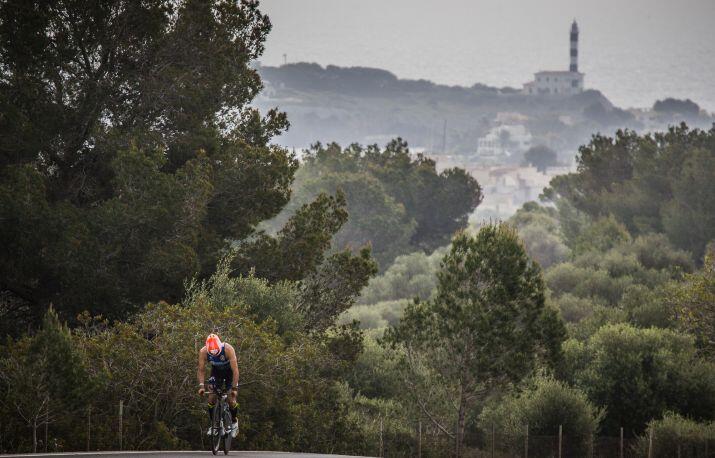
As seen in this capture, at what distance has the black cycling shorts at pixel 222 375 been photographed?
58.7 feet

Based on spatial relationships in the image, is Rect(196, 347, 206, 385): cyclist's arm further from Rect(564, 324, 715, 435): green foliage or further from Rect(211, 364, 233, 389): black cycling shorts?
Rect(564, 324, 715, 435): green foliage

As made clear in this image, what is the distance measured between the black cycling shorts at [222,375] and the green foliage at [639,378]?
88.3ft

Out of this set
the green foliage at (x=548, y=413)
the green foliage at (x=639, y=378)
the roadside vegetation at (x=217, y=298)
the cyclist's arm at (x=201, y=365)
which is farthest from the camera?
the green foliage at (x=639, y=378)

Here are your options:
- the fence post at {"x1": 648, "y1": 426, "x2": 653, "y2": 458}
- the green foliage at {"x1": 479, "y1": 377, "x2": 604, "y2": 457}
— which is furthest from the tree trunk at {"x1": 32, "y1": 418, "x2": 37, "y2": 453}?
the green foliage at {"x1": 479, "y1": 377, "x2": 604, "y2": 457}

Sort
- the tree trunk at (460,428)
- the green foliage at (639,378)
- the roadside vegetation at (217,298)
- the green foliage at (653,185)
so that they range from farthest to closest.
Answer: the green foliage at (653,185) → the green foliage at (639,378) → the tree trunk at (460,428) → the roadside vegetation at (217,298)

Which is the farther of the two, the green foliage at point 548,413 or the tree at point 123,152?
the green foliage at point 548,413

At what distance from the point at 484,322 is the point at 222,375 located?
21.2 m

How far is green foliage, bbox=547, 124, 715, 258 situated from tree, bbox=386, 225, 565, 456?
56347 mm

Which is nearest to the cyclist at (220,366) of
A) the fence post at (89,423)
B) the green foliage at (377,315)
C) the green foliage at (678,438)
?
the fence post at (89,423)

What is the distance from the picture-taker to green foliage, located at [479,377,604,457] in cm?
3978

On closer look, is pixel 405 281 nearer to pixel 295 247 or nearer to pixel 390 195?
pixel 390 195

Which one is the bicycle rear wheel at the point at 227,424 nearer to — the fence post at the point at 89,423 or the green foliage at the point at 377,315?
the fence post at the point at 89,423

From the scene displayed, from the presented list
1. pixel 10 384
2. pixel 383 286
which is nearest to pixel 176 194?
pixel 10 384

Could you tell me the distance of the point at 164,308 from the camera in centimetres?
2681
